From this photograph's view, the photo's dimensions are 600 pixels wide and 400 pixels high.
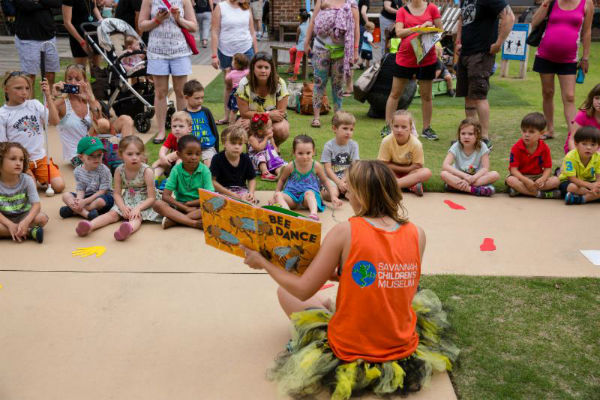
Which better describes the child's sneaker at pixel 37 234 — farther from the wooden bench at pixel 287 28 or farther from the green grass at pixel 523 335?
the wooden bench at pixel 287 28

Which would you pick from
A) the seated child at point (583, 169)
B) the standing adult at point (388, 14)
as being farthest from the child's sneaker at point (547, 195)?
the standing adult at point (388, 14)

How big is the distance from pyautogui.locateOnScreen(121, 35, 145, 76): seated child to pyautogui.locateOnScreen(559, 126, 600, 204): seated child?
17.1ft

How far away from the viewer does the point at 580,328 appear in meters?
3.40

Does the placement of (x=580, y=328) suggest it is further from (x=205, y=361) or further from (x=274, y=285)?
(x=205, y=361)

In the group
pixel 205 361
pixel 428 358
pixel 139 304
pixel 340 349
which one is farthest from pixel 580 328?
pixel 139 304

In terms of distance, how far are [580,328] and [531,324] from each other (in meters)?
0.27

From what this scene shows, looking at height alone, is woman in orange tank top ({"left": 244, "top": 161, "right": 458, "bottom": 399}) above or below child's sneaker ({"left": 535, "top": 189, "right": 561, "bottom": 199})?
above

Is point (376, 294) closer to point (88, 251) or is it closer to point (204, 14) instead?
point (88, 251)

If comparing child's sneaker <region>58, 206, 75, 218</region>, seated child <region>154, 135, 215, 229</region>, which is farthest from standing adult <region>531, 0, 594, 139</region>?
child's sneaker <region>58, 206, 75, 218</region>

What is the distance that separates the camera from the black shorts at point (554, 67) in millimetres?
6809

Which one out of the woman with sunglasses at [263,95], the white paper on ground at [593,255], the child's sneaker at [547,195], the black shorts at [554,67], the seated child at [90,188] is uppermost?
the black shorts at [554,67]

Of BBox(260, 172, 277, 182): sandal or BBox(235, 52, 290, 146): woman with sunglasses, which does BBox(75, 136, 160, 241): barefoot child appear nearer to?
BBox(260, 172, 277, 182): sandal

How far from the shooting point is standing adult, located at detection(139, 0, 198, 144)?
673cm

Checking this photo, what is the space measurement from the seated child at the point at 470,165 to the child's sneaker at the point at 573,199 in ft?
2.13
